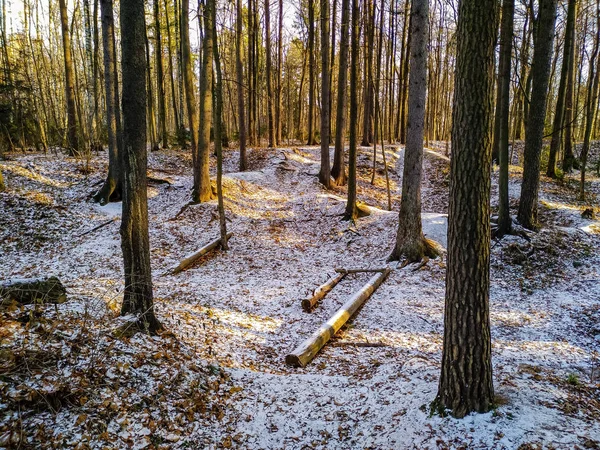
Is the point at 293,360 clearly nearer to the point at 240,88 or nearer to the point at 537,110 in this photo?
the point at 537,110

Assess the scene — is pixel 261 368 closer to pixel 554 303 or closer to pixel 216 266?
pixel 216 266

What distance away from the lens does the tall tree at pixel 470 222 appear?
3.55 m

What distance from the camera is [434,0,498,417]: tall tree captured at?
3555mm

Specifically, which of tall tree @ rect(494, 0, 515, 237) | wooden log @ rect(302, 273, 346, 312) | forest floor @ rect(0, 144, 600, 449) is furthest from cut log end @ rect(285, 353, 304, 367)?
tall tree @ rect(494, 0, 515, 237)

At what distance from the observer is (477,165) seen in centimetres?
364

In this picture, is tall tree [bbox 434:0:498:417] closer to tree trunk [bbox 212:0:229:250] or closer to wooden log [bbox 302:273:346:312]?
wooden log [bbox 302:273:346:312]

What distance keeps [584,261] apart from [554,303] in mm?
2698

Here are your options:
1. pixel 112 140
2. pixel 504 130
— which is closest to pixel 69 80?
pixel 112 140

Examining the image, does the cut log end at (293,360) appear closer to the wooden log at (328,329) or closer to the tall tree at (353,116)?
the wooden log at (328,329)

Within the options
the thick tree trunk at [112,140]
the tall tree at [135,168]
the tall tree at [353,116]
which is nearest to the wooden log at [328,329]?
the tall tree at [135,168]

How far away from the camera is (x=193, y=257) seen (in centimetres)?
1018

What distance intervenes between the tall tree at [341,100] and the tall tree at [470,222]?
9.95m

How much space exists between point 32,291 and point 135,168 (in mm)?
2188

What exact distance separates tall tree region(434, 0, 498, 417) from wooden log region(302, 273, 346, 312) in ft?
12.9
